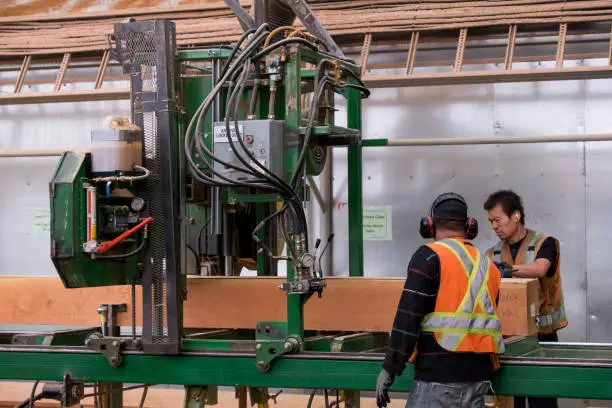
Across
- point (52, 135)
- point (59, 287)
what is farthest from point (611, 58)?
point (52, 135)

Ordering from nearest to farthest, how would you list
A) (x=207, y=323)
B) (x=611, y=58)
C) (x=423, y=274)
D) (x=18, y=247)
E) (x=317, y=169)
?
(x=423, y=274)
(x=317, y=169)
(x=207, y=323)
(x=611, y=58)
(x=18, y=247)

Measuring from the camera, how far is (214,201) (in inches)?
180

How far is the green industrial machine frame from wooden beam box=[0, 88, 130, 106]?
9.02 ft

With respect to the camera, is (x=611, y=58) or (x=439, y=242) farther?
(x=611, y=58)

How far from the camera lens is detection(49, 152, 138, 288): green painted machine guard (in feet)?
13.4

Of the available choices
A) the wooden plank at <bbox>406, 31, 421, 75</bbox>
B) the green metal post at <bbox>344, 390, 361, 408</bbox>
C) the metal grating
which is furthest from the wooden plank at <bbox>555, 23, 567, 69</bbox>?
the metal grating

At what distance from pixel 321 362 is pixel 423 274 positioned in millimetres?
621

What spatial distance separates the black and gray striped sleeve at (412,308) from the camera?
12.4ft

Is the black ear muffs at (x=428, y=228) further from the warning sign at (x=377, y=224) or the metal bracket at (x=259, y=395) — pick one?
the warning sign at (x=377, y=224)

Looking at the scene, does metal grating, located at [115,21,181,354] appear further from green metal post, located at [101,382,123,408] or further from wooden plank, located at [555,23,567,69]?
wooden plank, located at [555,23,567,69]

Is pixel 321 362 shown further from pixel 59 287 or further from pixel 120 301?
pixel 59 287

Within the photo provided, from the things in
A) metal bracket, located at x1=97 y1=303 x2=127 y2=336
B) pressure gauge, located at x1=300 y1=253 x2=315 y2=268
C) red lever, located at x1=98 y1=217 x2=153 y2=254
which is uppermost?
red lever, located at x1=98 y1=217 x2=153 y2=254

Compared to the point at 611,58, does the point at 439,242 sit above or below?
below

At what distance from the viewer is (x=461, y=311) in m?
3.83
